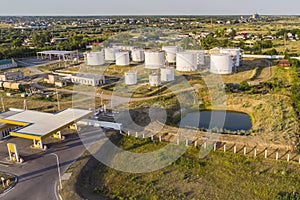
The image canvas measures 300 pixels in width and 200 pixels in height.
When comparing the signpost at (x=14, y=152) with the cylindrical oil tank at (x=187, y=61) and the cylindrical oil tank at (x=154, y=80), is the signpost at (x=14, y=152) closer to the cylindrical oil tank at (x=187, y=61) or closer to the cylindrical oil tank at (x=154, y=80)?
the cylindrical oil tank at (x=154, y=80)

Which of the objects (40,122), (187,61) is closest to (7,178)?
(40,122)

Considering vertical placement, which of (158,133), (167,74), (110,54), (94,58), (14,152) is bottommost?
(158,133)

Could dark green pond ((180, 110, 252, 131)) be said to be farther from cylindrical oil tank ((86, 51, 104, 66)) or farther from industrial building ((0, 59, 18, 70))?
industrial building ((0, 59, 18, 70))

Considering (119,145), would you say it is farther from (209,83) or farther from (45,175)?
(209,83)

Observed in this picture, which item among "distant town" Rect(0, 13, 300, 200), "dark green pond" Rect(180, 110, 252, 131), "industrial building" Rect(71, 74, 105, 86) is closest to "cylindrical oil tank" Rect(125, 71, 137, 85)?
"distant town" Rect(0, 13, 300, 200)

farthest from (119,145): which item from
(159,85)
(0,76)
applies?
(0,76)

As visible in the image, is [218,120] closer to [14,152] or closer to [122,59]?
[14,152]

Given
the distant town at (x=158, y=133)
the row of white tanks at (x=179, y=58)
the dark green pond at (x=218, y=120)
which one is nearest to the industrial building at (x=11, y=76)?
the distant town at (x=158, y=133)
